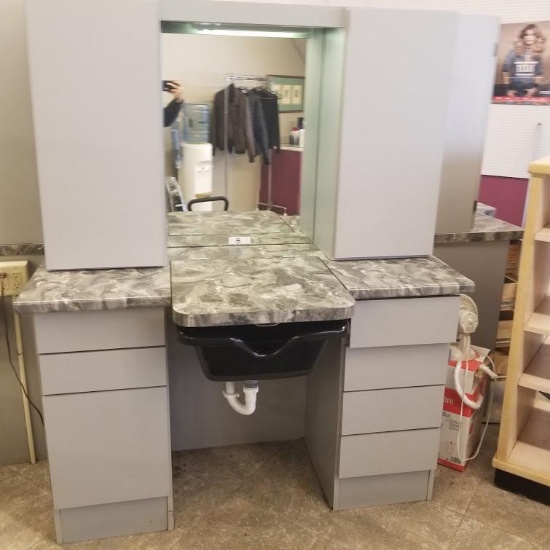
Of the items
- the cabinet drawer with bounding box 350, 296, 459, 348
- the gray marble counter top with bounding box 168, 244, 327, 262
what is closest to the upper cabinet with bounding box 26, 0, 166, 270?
the gray marble counter top with bounding box 168, 244, 327, 262

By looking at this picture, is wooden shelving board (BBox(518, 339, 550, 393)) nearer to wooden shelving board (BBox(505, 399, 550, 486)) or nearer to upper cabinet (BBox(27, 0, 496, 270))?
wooden shelving board (BBox(505, 399, 550, 486))

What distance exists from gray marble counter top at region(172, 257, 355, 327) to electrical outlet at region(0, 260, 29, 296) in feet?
1.74

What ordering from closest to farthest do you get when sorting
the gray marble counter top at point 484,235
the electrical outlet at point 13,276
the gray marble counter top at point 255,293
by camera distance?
the gray marble counter top at point 255,293 < the electrical outlet at point 13,276 < the gray marble counter top at point 484,235

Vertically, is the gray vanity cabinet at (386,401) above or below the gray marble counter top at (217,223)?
below

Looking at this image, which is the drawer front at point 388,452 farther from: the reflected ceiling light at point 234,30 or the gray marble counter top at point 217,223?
the reflected ceiling light at point 234,30

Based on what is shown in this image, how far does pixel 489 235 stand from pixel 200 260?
125 cm

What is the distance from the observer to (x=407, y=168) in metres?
1.98

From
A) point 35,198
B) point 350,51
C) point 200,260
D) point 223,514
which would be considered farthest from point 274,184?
point 223,514

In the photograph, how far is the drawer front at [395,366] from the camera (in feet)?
6.26

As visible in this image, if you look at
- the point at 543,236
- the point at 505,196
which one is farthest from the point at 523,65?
the point at 543,236

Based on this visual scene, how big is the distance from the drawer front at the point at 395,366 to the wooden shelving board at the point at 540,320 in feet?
1.08

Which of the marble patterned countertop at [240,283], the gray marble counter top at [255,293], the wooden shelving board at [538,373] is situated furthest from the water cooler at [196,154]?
the wooden shelving board at [538,373]

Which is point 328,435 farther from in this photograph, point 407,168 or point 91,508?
point 407,168

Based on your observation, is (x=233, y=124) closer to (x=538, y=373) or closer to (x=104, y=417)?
(x=104, y=417)
